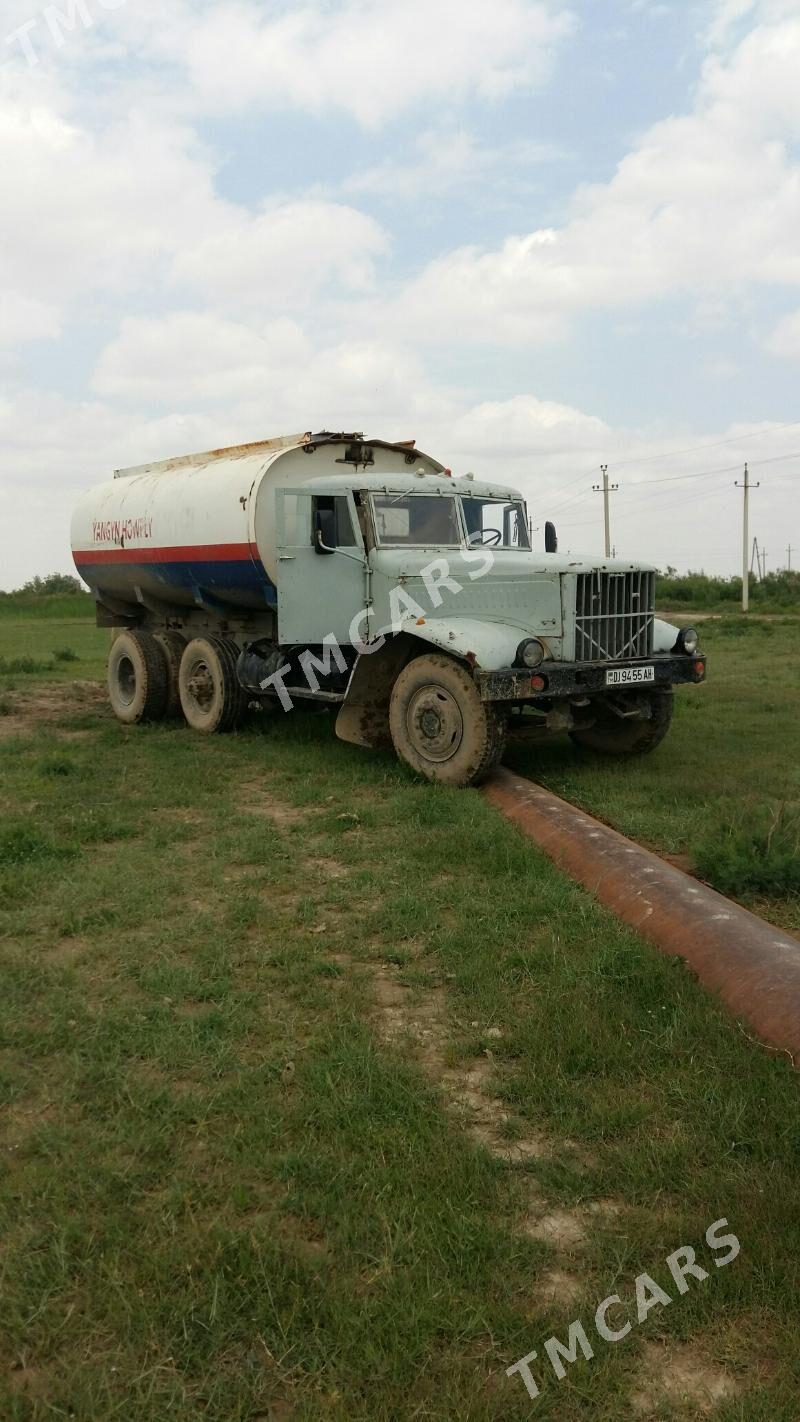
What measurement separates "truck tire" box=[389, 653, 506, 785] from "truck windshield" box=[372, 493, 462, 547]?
46.7 inches

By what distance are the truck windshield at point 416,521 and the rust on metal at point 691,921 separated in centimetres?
324

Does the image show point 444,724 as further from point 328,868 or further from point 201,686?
point 201,686

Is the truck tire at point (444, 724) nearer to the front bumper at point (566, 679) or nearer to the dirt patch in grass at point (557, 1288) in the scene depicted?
the front bumper at point (566, 679)

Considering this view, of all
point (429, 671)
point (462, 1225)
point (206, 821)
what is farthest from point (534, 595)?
point (462, 1225)

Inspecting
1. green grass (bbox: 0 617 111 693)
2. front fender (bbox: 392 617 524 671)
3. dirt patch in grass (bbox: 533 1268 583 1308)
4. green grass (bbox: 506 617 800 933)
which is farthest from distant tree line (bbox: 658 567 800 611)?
dirt patch in grass (bbox: 533 1268 583 1308)

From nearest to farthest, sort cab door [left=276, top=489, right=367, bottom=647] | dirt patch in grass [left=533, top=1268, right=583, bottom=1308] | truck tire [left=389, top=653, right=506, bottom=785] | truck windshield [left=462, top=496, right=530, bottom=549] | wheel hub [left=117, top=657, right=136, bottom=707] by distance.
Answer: dirt patch in grass [left=533, top=1268, right=583, bottom=1308] → truck tire [left=389, top=653, right=506, bottom=785] → cab door [left=276, top=489, right=367, bottom=647] → truck windshield [left=462, top=496, right=530, bottom=549] → wheel hub [left=117, top=657, right=136, bottom=707]

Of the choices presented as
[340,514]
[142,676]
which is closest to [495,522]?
[340,514]

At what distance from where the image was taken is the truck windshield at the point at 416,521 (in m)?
8.89

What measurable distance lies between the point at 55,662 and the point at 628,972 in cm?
1670

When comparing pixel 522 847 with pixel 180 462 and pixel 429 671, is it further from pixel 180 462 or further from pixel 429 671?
pixel 180 462

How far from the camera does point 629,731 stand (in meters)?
9.17

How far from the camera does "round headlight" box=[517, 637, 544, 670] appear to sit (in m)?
7.70

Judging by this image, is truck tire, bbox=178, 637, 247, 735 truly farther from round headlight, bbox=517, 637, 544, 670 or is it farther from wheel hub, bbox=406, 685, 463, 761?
round headlight, bbox=517, 637, 544, 670

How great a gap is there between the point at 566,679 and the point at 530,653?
0.34 metres
